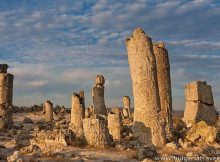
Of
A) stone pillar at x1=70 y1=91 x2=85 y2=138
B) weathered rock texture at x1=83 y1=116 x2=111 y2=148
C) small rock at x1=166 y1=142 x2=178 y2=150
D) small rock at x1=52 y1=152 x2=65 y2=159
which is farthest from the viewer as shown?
stone pillar at x1=70 y1=91 x2=85 y2=138

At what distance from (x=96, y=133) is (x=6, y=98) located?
11.9 m

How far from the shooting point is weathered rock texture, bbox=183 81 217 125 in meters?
26.6

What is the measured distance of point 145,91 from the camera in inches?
727

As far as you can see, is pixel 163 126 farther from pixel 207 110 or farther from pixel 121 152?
pixel 207 110

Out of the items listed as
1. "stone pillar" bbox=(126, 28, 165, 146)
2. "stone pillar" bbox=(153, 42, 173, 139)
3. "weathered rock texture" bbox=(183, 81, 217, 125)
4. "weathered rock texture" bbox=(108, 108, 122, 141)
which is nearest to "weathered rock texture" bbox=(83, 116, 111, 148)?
"stone pillar" bbox=(126, 28, 165, 146)

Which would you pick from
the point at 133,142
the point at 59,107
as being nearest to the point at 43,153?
the point at 133,142

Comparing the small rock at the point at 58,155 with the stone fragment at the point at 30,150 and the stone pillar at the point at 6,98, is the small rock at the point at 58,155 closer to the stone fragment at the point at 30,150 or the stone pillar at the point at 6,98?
the stone fragment at the point at 30,150

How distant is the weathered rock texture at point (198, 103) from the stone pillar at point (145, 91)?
8240mm

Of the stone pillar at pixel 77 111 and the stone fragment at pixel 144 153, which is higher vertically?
the stone pillar at pixel 77 111

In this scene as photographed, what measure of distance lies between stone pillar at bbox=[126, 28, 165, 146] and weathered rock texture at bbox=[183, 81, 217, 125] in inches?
324

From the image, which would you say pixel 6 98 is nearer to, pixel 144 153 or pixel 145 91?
pixel 145 91

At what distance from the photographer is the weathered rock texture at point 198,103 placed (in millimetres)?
26594

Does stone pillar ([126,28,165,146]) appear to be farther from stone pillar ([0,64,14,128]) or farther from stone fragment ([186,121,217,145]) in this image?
stone pillar ([0,64,14,128])

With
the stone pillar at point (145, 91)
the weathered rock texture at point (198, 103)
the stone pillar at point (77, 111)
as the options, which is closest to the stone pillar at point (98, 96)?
the weathered rock texture at point (198, 103)
